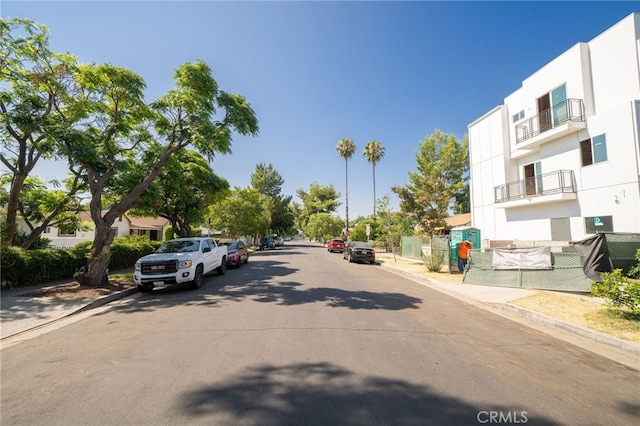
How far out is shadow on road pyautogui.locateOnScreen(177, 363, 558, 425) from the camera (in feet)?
9.47

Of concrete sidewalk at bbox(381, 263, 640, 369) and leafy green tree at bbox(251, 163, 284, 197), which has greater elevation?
leafy green tree at bbox(251, 163, 284, 197)

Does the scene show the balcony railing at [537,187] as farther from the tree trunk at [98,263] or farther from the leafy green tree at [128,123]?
the tree trunk at [98,263]

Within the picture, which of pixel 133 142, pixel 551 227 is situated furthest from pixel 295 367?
pixel 551 227

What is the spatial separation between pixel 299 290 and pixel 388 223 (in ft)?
59.4

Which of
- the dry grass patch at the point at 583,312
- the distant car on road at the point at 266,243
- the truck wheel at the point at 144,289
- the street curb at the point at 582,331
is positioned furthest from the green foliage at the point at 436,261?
the distant car on road at the point at 266,243

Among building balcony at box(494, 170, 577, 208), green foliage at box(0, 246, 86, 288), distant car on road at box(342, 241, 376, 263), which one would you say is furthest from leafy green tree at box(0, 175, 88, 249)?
building balcony at box(494, 170, 577, 208)

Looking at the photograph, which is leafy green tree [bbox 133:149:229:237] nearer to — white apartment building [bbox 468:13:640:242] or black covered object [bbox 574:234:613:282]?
black covered object [bbox 574:234:613:282]

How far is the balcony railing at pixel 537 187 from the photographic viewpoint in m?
15.4

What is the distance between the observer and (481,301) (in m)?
9.01

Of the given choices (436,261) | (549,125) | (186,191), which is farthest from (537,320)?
(186,191)

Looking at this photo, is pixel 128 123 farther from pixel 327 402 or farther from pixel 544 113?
pixel 544 113

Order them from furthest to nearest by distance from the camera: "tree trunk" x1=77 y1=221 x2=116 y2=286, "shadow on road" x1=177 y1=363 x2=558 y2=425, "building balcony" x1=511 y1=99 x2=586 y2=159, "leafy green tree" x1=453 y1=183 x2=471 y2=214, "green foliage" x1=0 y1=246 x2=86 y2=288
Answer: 1. "leafy green tree" x1=453 y1=183 x2=471 y2=214
2. "building balcony" x1=511 y1=99 x2=586 y2=159
3. "tree trunk" x1=77 y1=221 x2=116 y2=286
4. "green foliage" x1=0 y1=246 x2=86 y2=288
5. "shadow on road" x1=177 y1=363 x2=558 y2=425

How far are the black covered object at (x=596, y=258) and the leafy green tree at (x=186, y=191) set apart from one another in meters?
18.7

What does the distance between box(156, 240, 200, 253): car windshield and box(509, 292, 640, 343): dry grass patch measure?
11.1 meters
